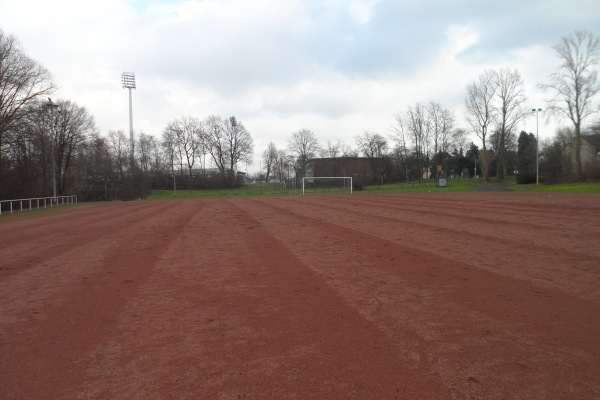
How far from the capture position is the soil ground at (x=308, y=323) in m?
3.87

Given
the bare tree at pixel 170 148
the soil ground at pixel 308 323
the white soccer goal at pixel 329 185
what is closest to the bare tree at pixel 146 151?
the bare tree at pixel 170 148

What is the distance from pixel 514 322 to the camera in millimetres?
5355

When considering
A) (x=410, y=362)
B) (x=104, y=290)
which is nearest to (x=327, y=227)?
(x=104, y=290)

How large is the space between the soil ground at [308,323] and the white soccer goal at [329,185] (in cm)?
5482

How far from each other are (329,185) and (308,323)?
212ft

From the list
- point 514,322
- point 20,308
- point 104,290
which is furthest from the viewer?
point 104,290

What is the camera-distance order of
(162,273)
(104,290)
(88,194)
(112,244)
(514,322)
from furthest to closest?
(88,194) → (112,244) → (162,273) → (104,290) → (514,322)

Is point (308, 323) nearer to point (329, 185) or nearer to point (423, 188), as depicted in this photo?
point (423, 188)

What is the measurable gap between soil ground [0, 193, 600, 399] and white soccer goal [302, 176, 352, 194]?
5482 cm

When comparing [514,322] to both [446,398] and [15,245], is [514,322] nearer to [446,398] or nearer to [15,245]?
[446,398]

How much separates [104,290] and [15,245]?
9.08 meters

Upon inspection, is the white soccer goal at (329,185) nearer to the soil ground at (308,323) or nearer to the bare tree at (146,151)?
the bare tree at (146,151)

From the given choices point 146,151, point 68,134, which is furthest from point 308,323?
point 146,151

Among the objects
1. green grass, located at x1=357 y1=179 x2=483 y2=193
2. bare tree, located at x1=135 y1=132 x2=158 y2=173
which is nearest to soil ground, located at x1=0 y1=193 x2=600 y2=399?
green grass, located at x1=357 y1=179 x2=483 y2=193
